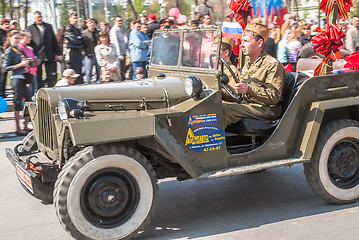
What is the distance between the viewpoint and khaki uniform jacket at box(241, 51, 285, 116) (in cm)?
489

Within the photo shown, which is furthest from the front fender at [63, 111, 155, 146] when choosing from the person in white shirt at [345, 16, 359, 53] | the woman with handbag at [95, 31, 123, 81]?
the person in white shirt at [345, 16, 359, 53]

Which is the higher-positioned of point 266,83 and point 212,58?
point 212,58

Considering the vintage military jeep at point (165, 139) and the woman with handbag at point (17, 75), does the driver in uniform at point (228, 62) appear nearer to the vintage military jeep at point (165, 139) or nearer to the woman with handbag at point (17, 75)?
the vintage military jeep at point (165, 139)

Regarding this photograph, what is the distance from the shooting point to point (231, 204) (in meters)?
5.23

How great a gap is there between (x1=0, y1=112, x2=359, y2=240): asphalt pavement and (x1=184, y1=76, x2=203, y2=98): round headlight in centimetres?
118

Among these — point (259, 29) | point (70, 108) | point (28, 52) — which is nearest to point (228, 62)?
point (259, 29)

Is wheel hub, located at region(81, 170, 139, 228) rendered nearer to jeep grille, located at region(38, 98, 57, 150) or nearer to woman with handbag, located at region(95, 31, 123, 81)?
jeep grille, located at region(38, 98, 57, 150)

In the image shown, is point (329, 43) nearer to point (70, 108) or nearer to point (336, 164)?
point (336, 164)

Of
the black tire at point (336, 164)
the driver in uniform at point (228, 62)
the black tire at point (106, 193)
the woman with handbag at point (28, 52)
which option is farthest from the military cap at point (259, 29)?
the woman with handbag at point (28, 52)

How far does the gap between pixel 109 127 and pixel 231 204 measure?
178cm

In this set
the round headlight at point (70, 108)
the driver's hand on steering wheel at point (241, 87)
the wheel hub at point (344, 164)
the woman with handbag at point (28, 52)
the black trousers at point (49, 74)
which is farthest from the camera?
the black trousers at point (49, 74)

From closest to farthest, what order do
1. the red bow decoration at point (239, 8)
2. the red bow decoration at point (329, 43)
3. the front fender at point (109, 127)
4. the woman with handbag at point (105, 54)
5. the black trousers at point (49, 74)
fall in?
the front fender at point (109, 127), the red bow decoration at point (329, 43), the red bow decoration at point (239, 8), the woman with handbag at point (105, 54), the black trousers at point (49, 74)

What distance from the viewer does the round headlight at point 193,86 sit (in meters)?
4.48

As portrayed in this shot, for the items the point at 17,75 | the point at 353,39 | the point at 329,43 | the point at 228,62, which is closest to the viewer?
the point at 329,43
